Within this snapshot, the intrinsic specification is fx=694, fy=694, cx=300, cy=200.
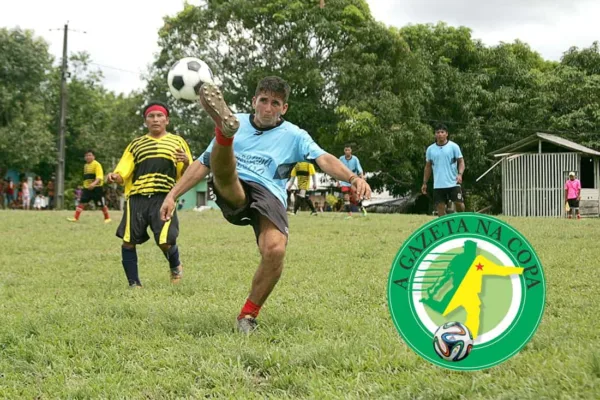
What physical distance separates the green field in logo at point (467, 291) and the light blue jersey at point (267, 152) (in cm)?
226

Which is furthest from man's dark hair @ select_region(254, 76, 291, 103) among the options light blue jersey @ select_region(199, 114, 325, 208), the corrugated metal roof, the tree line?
the corrugated metal roof

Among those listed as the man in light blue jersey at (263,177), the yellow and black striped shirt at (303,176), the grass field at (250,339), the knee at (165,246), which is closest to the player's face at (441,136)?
the grass field at (250,339)

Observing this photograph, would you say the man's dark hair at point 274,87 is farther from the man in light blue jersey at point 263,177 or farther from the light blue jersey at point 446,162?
the light blue jersey at point 446,162

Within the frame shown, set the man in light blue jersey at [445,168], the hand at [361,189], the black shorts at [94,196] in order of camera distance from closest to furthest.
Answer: the hand at [361,189] → the man in light blue jersey at [445,168] → the black shorts at [94,196]

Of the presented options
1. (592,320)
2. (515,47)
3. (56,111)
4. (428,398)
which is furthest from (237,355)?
(56,111)

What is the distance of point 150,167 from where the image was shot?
7.18 m

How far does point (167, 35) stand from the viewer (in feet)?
108

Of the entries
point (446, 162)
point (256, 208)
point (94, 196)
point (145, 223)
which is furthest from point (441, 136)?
point (94, 196)

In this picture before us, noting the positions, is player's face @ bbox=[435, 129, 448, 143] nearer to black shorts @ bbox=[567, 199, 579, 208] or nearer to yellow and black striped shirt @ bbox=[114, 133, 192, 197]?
yellow and black striped shirt @ bbox=[114, 133, 192, 197]

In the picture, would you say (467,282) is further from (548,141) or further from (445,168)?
(548,141)

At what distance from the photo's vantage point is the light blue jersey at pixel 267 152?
4.88 meters

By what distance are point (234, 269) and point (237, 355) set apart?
4.28 m

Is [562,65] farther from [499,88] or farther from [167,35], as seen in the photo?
[167,35]

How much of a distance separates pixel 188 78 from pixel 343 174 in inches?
95.1
